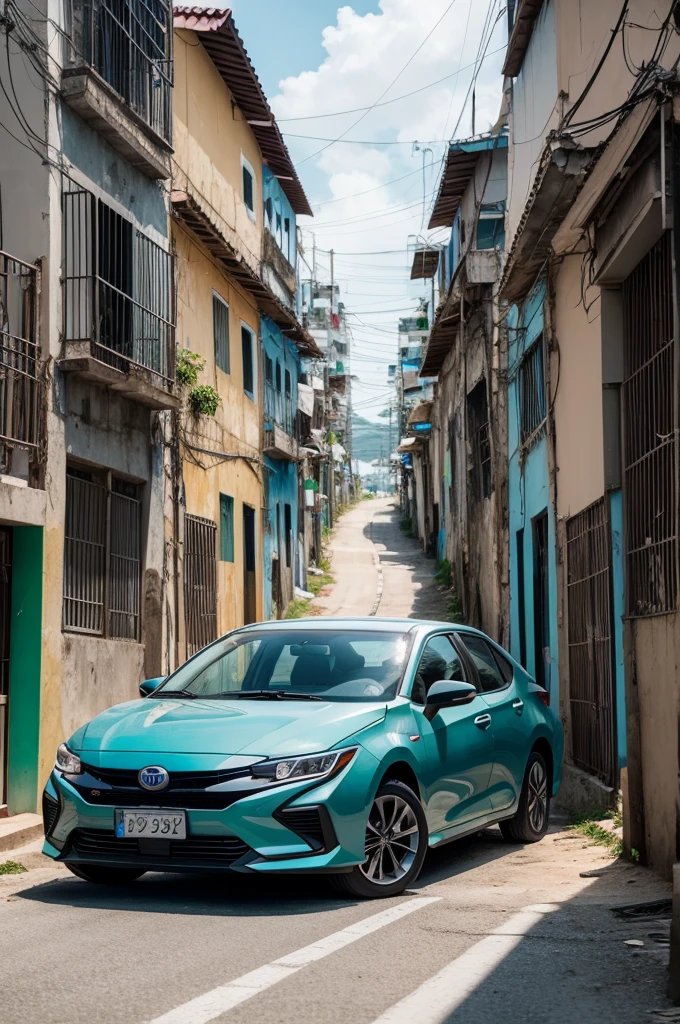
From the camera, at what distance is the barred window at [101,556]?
42.7 ft

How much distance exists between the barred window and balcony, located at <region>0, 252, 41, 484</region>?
3.99ft

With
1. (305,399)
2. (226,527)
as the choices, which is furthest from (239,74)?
(305,399)

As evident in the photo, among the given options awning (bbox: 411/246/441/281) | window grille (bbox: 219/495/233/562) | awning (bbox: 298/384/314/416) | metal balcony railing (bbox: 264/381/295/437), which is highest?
awning (bbox: 411/246/441/281)

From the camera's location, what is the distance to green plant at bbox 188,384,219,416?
18.2 m

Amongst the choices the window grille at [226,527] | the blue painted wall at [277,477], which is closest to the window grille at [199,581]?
the window grille at [226,527]

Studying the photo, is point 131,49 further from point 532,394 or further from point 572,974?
point 572,974

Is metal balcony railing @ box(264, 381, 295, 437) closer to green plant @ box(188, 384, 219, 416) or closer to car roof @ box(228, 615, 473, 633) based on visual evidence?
green plant @ box(188, 384, 219, 416)

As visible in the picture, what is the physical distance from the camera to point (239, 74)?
69.3 ft

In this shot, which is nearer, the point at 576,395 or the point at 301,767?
the point at 301,767

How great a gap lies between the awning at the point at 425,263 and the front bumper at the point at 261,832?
2770cm

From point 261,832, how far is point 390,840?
2.97 ft

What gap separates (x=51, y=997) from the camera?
15.4 ft

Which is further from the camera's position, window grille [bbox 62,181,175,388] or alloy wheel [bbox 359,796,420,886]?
window grille [bbox 62,181,175,388]

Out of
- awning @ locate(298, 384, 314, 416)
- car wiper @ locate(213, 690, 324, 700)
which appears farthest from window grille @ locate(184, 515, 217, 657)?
awning @ locate(298, 384, 314, 416)
